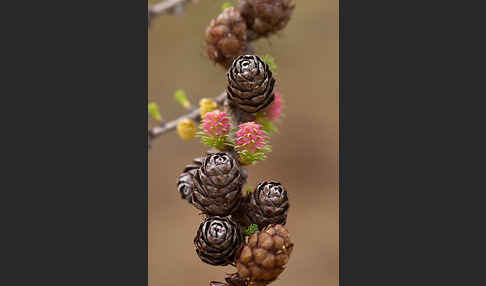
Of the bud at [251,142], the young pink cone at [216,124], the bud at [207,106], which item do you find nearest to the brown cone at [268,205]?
the bud at [251,142]

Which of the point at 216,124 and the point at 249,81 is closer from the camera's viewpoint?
the point at 249,81

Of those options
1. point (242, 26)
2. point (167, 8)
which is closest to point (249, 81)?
point (242, 26)

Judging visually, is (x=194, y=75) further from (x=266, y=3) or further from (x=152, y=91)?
(x=266, y=3)

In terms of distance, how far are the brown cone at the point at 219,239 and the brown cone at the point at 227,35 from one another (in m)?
0.52

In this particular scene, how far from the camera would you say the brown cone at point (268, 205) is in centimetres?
125

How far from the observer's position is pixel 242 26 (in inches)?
56.9

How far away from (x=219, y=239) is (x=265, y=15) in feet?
2.34

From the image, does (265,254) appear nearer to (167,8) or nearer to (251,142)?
(251,142)

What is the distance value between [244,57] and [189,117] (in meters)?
0.59

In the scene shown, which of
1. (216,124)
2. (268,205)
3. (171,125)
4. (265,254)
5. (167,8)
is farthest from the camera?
(167,8)
